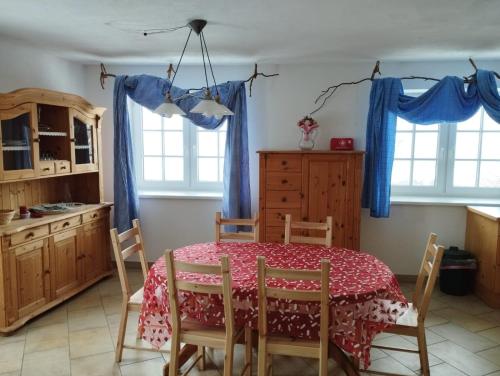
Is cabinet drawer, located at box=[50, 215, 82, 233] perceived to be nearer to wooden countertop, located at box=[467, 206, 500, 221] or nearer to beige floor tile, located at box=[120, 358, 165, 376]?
beige floor tile, located at box=[120, 358, 165, 376]

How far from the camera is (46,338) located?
9.31 feet

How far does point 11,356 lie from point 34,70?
2441 mm

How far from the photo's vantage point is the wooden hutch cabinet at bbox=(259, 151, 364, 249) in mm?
3625

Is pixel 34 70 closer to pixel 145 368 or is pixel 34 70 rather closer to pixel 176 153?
pixel 176 153

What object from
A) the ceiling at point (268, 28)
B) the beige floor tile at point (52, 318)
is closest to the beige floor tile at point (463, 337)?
the ceiling at point (268, 28)

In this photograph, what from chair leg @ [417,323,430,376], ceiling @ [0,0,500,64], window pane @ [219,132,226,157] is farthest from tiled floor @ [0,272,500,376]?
ceiling @ [0,0,500,64]

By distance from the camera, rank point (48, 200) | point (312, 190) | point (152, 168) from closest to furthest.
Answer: point (312, 190) → point (48, 200) → point (152, 168)

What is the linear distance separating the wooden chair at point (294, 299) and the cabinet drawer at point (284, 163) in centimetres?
191

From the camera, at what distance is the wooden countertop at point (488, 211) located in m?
3.38

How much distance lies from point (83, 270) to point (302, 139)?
2.47 meters

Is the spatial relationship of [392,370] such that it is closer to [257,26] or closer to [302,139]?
[302,139]

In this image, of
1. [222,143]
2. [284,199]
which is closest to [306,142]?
[284,199]

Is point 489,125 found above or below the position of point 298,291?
above

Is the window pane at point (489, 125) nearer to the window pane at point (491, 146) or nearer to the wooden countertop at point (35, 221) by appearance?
the window pane at point (491, 146)
